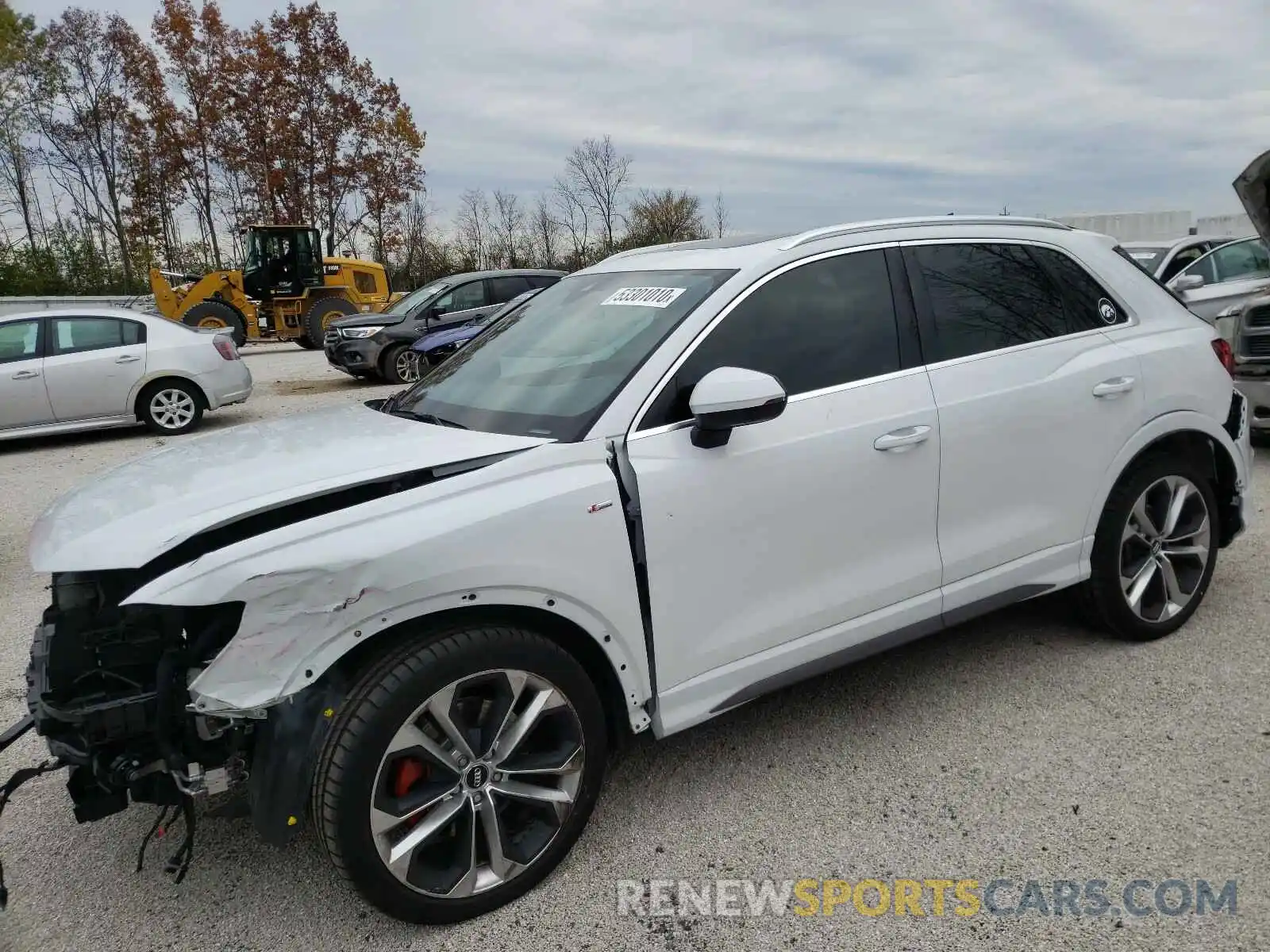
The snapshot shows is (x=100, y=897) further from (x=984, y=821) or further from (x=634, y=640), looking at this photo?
(x=984, y=821)

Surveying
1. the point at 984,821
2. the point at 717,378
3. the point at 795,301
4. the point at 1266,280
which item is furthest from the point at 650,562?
the point at 1266,280

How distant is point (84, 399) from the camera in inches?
388

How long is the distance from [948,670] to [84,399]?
993 cm

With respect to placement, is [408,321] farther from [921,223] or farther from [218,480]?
[218,480]

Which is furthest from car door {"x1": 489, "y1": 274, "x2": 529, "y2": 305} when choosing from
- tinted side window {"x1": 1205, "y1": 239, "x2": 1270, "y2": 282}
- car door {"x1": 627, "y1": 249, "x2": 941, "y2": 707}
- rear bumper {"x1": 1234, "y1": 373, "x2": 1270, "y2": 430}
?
car door {"x1": 627, "y1": 249, "x2": 941, "y2": 707}

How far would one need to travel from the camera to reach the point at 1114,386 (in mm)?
3385

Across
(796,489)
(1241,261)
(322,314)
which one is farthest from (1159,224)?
(796,489)

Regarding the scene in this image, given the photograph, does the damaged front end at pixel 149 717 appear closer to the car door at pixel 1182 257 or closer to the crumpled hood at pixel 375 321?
the car door at pixel 1182 257

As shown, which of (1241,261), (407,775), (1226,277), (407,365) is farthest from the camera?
(407,365)

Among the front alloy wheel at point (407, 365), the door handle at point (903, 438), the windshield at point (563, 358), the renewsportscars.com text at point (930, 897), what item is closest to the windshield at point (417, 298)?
the front alloy wheel at point (407, 365)

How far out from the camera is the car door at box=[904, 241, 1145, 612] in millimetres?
3070

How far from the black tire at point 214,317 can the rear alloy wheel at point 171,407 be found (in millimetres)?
11657

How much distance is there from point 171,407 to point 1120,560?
10.2 m

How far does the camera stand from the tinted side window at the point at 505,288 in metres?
14.9
